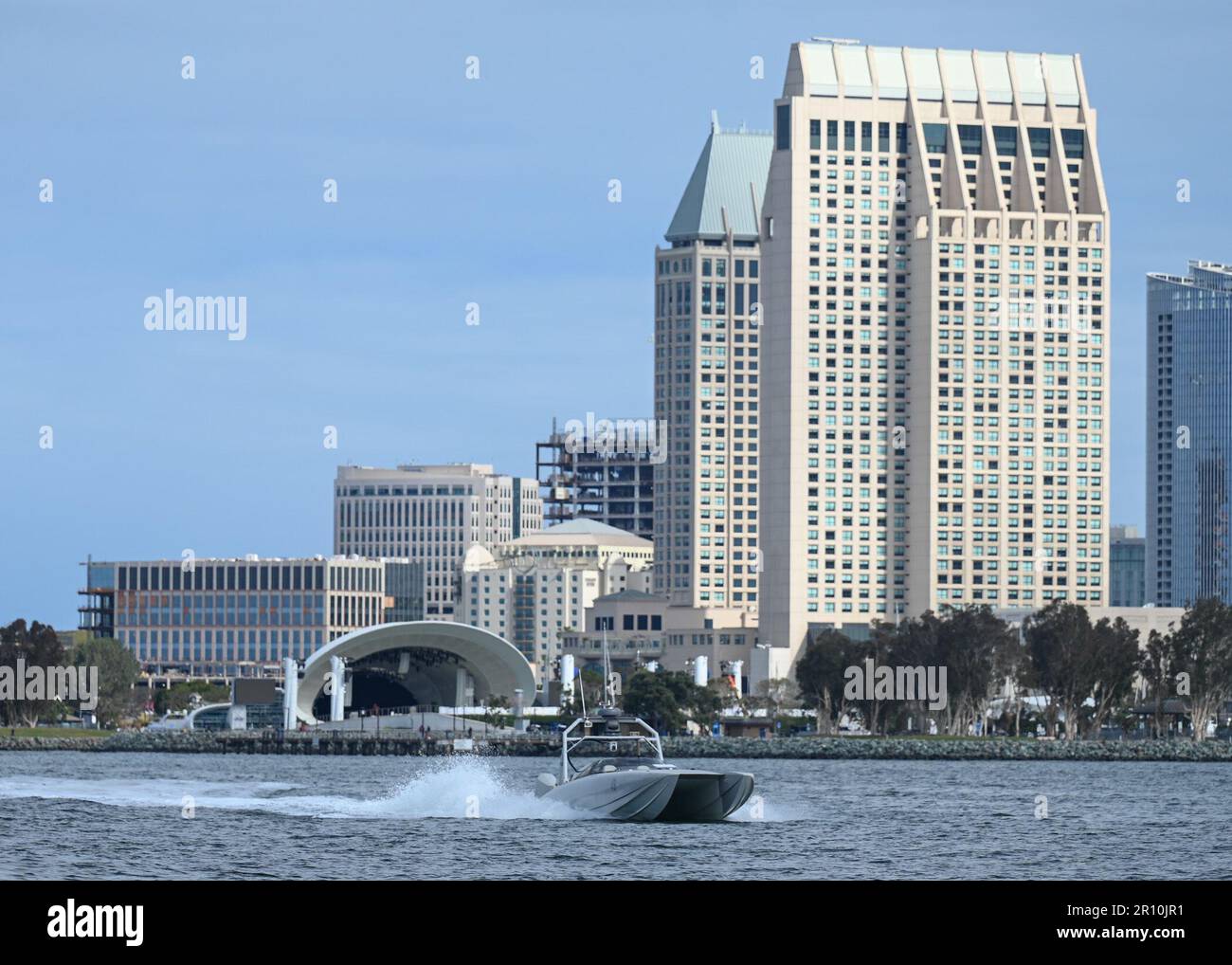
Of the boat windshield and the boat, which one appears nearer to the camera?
the boat

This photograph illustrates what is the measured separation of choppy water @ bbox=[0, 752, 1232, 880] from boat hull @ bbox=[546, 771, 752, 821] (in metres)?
0.62

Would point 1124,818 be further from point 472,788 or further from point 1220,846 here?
point 472,788

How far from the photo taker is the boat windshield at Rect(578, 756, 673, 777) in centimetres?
7162

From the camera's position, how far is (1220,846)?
69.8 m

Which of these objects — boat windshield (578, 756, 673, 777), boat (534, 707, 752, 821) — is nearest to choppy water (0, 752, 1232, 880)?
boat (534, 707, 752, 821)

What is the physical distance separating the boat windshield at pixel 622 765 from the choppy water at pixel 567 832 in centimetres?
170

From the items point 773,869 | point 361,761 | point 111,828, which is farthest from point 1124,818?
point 361,761

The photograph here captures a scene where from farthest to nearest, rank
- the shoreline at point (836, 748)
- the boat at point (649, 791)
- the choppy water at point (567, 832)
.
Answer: the shoreline at point (836, 748)
the boat at point (649, 791)
the choppy water at point (567, 832)

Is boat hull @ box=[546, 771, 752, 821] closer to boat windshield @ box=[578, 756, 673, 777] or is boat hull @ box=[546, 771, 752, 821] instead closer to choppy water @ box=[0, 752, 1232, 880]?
boat windshield @ box=[578, 756, 673, 777]

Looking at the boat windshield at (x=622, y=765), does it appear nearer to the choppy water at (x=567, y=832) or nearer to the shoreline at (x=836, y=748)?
the choppy water at (x=567, y=832)

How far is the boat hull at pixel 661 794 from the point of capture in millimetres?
69125

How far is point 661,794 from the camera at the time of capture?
6894 centimetres

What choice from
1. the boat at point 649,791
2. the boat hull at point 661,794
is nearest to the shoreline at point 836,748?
the boat at point 649,791
